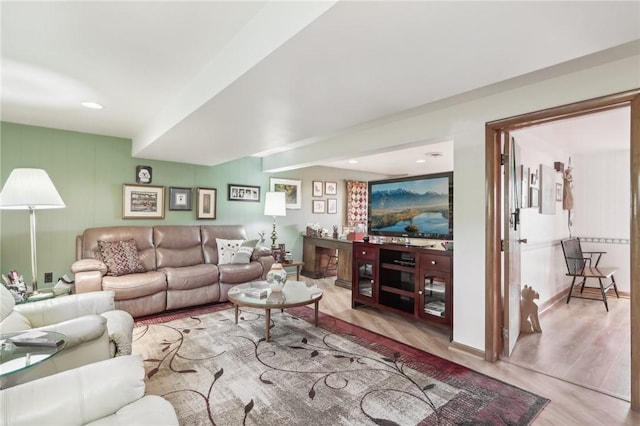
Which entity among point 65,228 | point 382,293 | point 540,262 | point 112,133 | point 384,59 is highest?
point 112,133

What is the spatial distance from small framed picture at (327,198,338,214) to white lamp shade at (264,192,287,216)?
1477 millimetres

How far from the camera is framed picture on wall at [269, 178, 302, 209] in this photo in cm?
590

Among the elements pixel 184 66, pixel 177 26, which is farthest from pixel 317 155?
pixel 177 26

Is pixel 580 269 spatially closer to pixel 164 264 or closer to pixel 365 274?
pixel 365 274

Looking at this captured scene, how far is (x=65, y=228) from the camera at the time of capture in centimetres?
396

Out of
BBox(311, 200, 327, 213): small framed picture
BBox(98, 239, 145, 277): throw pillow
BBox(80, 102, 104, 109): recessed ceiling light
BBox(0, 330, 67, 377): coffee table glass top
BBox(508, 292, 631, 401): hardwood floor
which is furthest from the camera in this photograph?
BBox(311, 200, 327, 213): small framed picture

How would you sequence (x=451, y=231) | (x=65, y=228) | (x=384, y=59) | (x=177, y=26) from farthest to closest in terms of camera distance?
1. (x=65, y=228)
2. (x=451, y=231)
3. (x=177, y=26)
4. (x=384, y=59)

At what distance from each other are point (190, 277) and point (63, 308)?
1.72 meters

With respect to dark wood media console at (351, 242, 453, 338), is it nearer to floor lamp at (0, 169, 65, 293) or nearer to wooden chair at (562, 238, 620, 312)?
wooden chair at (562, 238, 620, 312)

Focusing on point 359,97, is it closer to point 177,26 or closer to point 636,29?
point 177,26

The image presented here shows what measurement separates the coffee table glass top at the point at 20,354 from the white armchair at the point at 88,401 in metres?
0.20

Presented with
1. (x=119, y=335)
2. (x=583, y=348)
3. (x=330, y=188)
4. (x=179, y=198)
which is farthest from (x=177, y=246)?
(x=583, y=348)

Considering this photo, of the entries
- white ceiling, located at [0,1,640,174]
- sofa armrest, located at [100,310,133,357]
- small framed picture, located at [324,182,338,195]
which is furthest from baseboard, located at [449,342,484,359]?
small framed picture, located at [324,182,338,195]

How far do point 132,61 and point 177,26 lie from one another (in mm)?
649
